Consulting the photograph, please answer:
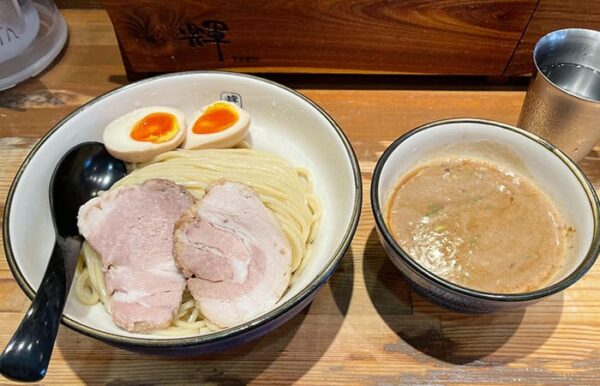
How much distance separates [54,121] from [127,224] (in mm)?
863

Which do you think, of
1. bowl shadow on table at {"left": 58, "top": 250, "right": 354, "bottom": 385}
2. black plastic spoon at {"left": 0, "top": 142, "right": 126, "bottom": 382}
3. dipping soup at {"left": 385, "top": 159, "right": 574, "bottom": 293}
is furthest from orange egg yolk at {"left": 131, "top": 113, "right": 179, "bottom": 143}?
dipping soup at {"left": 385, "top": 159, "right": 574, "bottom": 293}

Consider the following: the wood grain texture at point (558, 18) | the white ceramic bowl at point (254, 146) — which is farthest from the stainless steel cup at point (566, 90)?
the white ceramic bowl at point (254, 146)

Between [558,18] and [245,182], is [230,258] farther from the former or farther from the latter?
[558,18]

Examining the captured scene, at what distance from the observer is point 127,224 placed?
1335mm

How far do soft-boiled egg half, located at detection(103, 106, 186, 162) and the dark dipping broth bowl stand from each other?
2.30 ft

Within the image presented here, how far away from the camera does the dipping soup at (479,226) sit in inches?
49.0

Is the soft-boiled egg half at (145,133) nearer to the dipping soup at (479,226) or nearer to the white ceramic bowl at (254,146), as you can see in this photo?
the white ceramic bowl at (254,146)

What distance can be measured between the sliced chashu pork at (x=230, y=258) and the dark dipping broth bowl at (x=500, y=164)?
11.6 inches

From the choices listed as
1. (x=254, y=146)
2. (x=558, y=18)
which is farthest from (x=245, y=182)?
(x=558, y=18)

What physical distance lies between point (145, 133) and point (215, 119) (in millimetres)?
230

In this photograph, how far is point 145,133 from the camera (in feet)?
5.17

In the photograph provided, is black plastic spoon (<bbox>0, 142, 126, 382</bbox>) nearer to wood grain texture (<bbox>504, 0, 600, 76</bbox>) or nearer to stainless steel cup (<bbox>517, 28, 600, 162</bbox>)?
stainless steel cup (<bbox>517, 28, 600, 162</bbox>)

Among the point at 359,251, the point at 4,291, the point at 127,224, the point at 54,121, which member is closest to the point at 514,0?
the point at 359,251

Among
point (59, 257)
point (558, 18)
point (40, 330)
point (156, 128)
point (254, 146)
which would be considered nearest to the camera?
point (40, 330)
